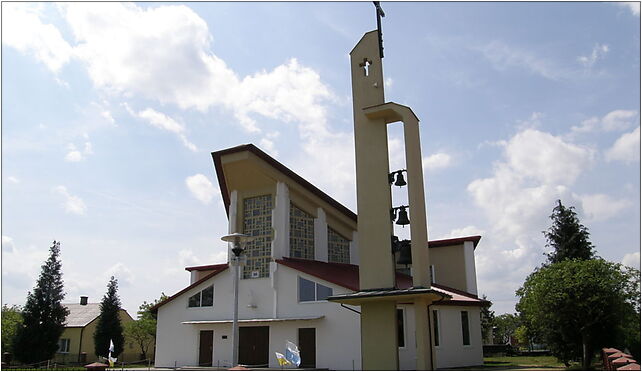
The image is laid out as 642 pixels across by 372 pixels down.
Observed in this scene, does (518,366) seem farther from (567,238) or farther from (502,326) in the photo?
(502,326)

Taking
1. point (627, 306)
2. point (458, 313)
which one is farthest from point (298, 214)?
point (627, 306)

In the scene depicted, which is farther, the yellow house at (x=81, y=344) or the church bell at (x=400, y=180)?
the yellow house at (x=81, y=344)

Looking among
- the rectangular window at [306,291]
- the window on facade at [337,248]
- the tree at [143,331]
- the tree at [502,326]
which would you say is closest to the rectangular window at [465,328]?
the window on facade at [337,248]

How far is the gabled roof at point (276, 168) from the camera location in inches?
963

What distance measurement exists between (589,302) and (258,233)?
544 inches

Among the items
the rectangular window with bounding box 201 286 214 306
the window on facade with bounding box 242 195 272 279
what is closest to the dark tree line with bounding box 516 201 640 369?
the window on facade with bounding box 242 195 272 279

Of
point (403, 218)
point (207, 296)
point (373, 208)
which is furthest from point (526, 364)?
point (373, 208)

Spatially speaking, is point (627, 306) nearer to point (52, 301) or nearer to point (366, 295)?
point (366, 295)

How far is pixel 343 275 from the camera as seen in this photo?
2306 cm

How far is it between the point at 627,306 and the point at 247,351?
14834 mm

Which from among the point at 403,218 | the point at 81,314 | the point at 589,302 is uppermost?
the point at 403,218

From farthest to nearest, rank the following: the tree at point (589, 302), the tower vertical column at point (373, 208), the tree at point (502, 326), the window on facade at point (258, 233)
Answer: the tree at point (502, 326) < the window on facade at point (258, 233) < the tree at point (589, 302) < the tower vertical column at point (373, 208)

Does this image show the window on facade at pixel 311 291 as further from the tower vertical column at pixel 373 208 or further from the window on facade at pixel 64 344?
the window on facade at pixel 64 344

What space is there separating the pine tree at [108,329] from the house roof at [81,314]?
7.57ft
